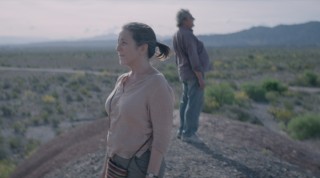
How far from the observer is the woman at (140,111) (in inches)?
153

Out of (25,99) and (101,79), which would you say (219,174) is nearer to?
(25,99)

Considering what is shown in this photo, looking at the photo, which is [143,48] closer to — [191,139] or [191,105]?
[191,105]

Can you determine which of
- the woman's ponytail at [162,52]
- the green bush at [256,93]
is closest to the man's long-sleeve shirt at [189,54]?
the woman's ponytail at [162,52]

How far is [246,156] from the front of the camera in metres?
8.88

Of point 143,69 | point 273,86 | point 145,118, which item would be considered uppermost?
point 143,69

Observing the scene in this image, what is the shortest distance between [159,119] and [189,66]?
4244 mm

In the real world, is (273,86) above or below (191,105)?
below

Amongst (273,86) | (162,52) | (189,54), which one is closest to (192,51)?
(189,54)

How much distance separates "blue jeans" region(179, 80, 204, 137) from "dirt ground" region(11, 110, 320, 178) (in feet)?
1.16

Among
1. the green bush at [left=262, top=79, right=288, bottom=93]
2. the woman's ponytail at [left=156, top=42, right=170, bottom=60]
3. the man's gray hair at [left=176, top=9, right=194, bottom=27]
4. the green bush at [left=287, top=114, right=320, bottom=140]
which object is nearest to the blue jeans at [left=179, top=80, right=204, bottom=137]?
the man's gray hair at [left=176, top=9, right=194, bottom=27]

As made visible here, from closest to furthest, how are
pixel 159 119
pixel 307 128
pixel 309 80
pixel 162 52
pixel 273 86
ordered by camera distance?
1. pixel 159 119
2. pixel 162 52
3. pixel 307 128
4. pixel 273 86
5. pixel 309 80

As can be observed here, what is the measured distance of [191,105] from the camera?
324 inches

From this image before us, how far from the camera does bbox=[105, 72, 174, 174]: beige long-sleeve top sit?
388cm

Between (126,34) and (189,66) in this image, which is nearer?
(126,34)
